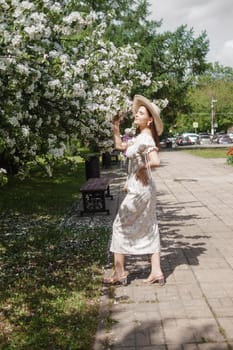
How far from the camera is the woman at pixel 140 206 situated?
18.6 feet

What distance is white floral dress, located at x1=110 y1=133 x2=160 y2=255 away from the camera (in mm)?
5672

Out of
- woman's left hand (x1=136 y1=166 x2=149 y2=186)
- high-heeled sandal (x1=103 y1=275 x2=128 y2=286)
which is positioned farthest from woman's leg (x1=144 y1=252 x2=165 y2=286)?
woman's left hand (x1=136 y1=166 x2=149 y2=186)

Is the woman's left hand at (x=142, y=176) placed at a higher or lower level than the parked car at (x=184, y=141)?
higher

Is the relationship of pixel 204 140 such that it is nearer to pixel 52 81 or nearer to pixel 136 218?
pixel 52 81

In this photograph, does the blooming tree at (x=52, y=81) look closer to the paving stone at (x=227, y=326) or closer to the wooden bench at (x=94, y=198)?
the paving stone at (x=227, y=326)

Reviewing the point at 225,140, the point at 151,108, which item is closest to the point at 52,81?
the point at 151,108

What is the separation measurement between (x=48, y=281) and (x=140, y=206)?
5.29ft

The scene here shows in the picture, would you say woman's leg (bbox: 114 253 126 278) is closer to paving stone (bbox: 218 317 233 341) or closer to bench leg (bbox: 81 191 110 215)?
paving stone (bbox: 218 317 233 341)

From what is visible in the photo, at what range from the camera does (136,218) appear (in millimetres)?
5730

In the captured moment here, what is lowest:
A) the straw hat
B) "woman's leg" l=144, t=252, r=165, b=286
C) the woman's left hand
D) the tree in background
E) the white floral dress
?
"woman's leg" l=144, t=252, r=165, b=286

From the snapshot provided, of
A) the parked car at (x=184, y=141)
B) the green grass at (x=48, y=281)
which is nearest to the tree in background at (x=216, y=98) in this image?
the parked car at (x=184, y=141)

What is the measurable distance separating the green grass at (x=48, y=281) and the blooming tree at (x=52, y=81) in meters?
0.88

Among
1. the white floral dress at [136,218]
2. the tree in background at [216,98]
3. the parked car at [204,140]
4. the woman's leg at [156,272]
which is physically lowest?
the parked car at [204,140]

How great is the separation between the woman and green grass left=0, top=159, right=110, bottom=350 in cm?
69
